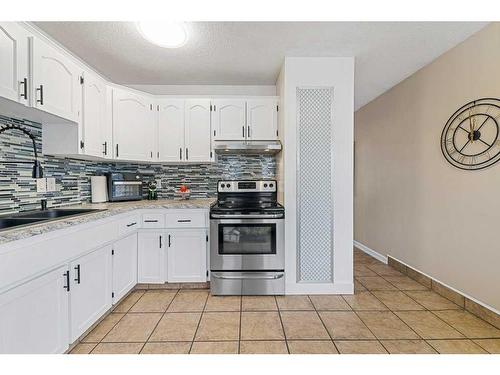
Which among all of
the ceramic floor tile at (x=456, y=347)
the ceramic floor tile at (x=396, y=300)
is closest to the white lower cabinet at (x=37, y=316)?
the ceramic floor tile at (x=456, y=347)

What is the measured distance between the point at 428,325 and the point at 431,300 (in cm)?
54

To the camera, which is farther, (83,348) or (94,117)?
(94,117)

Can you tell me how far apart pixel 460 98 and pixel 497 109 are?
41cm

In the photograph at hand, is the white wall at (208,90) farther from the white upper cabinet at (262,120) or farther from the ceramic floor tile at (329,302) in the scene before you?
the ceramic floor tile at (329,302)

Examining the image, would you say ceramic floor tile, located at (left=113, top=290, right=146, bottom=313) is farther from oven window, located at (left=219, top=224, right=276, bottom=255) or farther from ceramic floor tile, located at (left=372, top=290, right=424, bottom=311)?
ceramic floor tile, located at (left=372, top=290, right=424, bottom=311)

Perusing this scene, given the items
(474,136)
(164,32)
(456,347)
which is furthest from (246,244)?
(474,136)

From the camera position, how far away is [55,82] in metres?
2.07

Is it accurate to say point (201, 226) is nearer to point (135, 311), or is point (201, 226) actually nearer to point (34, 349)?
point (135, 311)

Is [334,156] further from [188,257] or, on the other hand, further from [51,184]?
[51,184]

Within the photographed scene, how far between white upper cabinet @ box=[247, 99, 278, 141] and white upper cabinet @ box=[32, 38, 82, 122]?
171 centimetres

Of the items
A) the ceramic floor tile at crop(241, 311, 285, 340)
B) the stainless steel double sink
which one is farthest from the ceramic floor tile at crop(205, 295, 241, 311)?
the stainless steel double sink

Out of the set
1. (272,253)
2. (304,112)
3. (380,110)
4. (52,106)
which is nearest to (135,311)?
(272,253)

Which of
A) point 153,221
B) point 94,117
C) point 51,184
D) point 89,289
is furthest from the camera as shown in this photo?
point 153,221

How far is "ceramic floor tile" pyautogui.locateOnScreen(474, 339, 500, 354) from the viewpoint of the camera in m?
1.80
